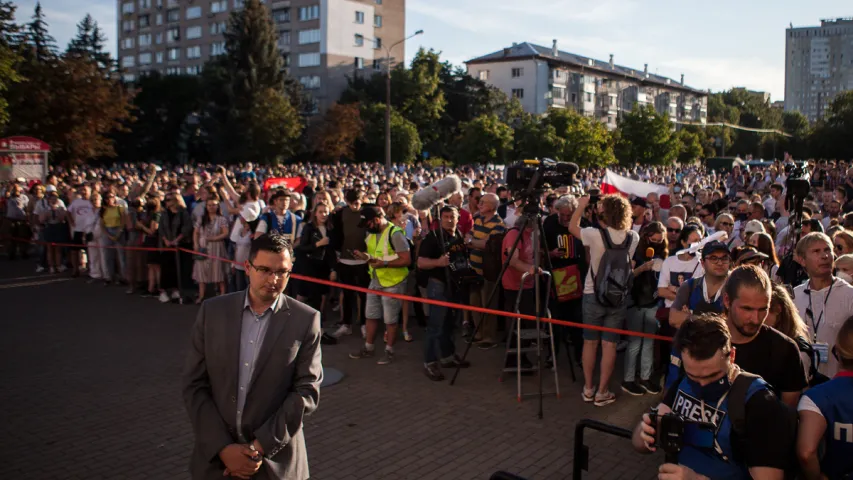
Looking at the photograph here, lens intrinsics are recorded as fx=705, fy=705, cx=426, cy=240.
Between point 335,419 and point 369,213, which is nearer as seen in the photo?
point 335,419

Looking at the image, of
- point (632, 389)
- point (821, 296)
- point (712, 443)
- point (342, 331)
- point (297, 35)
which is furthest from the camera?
point (297, 35)

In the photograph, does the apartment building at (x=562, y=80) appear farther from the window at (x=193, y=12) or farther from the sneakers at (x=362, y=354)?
the sneakers at (x=362, y=354)

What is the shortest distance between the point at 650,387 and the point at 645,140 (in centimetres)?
6405

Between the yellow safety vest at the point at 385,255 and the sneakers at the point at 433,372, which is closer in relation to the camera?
the sneakers at the point at 433,372

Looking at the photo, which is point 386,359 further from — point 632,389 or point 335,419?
point 632,389

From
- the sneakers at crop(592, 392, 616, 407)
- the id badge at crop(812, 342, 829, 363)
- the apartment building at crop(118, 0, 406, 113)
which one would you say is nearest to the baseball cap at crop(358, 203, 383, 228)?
the sneakers at crop(592, 392, 616, 407)

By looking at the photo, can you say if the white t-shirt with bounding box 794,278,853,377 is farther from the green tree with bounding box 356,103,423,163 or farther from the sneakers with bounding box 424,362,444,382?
the green tree with bounding box 356,103,423,163

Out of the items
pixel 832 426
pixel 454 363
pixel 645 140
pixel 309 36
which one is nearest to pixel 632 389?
pixel 454 363

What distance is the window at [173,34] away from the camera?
85.1 m

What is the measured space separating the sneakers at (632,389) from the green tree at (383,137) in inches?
2082

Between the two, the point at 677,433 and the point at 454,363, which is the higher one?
the point at 677,433

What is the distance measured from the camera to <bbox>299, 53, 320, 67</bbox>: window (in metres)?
74.5

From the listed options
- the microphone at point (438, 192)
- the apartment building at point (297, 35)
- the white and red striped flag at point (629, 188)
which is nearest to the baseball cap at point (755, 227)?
the microphone at point (438, 192)

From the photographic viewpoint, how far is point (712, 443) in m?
2.95
